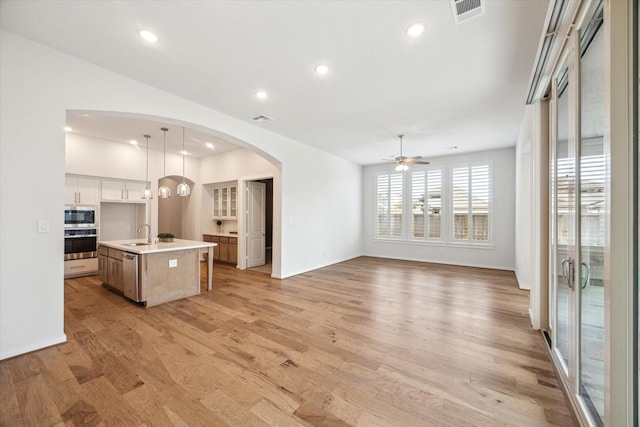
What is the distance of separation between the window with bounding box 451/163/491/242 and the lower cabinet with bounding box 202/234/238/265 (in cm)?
601

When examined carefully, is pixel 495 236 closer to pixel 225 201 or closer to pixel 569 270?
pixel 569 270

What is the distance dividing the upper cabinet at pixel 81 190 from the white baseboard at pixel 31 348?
4.04 metres

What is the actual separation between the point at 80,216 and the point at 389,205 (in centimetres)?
780

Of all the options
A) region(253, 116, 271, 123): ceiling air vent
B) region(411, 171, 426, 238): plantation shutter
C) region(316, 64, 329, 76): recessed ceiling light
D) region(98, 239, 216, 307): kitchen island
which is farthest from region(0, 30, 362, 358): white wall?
region(411, 171, 426, 238): plantation shutter

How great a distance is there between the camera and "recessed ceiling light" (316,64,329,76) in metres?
2.92

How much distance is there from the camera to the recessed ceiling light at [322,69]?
292 centimetres

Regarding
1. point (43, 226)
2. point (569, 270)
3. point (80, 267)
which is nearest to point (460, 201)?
point (569, 270)

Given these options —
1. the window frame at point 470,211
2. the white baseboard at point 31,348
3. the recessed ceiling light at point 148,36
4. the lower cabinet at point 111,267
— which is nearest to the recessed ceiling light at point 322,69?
the recessed ceiling light at point 148,36

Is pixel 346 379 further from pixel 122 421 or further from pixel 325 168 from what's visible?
pixel 325 168

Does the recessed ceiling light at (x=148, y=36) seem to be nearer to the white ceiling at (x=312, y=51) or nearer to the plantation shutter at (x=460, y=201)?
the white ceiling at (x=312, y=51)

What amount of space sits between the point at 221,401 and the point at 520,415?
2118 millimetres

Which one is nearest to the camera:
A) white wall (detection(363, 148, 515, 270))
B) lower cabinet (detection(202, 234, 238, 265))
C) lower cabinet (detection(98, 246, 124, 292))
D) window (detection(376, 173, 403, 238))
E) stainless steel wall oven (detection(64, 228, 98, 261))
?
lower cabinet (detection(98, 246, 124, 292))

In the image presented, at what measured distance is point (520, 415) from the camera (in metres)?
1.78

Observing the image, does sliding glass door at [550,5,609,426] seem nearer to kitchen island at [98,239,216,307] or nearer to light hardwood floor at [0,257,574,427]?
light hardwood floor at [0,257,574,427]
